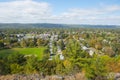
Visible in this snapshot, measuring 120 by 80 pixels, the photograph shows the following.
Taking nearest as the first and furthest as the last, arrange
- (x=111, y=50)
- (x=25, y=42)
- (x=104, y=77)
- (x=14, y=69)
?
(x=104, y=77), (x=14, y=69), (x=111, y=50), (x=25, y=42)

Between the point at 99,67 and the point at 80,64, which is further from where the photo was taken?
the point at 80,64

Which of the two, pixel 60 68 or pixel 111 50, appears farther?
pixel 111 50

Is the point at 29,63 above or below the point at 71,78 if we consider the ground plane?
below

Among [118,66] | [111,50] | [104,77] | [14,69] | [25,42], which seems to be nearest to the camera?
[104,77]

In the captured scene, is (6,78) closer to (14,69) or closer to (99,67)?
(99,67)

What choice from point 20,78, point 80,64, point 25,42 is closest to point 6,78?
point 20,78

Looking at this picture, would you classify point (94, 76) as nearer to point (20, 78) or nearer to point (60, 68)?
point (20, 78)

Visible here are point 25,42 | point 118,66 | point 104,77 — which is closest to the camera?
point 104,77

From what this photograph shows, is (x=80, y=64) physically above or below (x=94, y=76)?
below

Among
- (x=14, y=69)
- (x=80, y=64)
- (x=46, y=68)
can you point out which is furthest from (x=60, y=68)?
(x=14, y=69)
